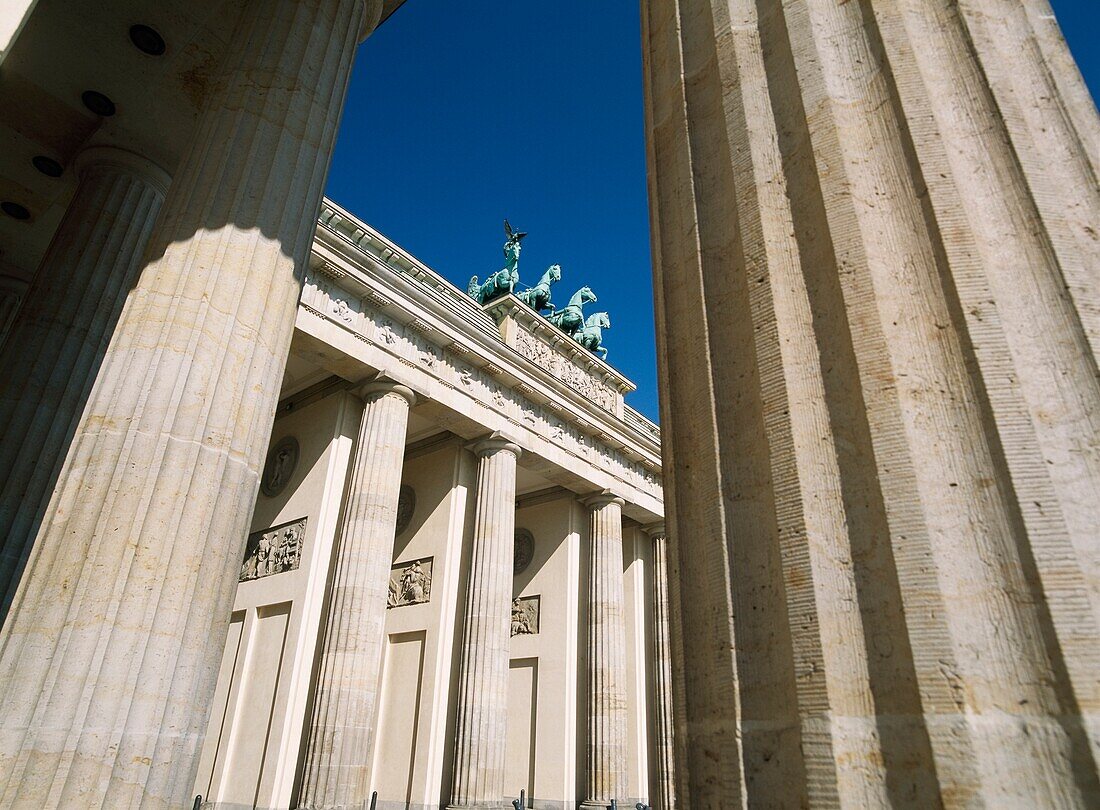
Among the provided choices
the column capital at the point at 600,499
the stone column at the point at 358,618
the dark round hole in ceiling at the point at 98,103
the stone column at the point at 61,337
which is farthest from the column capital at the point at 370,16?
the column capital at the point at 600,499

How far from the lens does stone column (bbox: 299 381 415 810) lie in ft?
48.1

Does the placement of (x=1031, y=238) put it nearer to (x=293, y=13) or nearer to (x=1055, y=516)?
(x=1055, y=516)

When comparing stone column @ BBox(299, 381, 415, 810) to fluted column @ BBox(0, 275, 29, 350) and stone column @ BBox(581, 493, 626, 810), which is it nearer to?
stone column @ BBox(581, 493, 626, 810)

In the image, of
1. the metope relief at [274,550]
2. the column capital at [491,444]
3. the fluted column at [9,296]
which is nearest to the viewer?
the fluted column at [9,296]

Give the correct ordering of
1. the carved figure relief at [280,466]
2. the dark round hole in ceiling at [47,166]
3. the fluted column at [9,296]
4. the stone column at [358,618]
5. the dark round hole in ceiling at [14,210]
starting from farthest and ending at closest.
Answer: the carved figure relief at [280,466] → the stone column at [358,618] → the fluted column at [9,296] → the dark round hole in ceiling at [14,210] → the dark round hole in ceiling at [47,166]

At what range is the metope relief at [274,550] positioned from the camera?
704 inches

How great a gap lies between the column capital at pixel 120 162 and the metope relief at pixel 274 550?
9716mm

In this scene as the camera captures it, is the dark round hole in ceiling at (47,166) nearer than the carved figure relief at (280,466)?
Yes

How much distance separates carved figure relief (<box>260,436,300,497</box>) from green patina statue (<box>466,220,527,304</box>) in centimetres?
1029

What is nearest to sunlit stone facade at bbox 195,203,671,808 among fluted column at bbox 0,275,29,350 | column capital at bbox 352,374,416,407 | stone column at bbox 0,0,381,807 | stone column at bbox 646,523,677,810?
column capital at bbox 352,374,416,407

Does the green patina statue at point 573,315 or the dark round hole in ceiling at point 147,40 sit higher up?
the green patina statue at point 573,315

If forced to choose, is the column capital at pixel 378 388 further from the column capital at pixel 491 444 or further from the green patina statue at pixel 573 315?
the green patina statue at pixel 573 315

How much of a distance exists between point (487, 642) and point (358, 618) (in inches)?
162

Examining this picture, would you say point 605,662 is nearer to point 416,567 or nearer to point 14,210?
point 416,567
